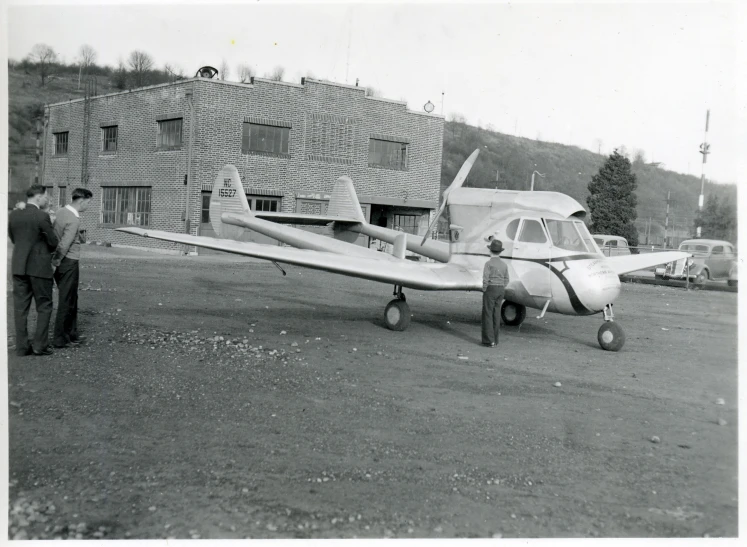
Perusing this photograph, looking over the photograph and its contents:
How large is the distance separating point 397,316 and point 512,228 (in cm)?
262

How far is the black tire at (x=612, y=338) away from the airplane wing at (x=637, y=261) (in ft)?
9.71

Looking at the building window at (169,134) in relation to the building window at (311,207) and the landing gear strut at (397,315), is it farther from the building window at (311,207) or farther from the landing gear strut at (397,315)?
the landing gear strut at (397,315)

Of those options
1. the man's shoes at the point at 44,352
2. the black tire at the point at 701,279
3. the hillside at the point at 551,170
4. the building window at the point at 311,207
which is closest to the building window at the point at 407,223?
the building window at the point at 311,207

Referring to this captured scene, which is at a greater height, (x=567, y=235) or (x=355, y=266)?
(x=567, y=235)

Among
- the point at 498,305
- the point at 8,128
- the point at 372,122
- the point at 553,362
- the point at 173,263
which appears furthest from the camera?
the point at 372,122

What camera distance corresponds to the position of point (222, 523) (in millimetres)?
4156

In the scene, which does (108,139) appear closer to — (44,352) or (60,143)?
(60,143)

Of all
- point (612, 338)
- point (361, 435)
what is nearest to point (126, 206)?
point (612, 338)

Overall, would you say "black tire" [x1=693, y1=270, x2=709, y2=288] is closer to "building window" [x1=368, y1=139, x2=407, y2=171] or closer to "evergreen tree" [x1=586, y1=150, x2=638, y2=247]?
"evergreen tree" [x1=586, y1=150, x2=638, y2=247]

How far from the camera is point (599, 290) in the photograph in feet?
34.0

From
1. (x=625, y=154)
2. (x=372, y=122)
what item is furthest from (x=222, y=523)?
(x=625, y=154)
